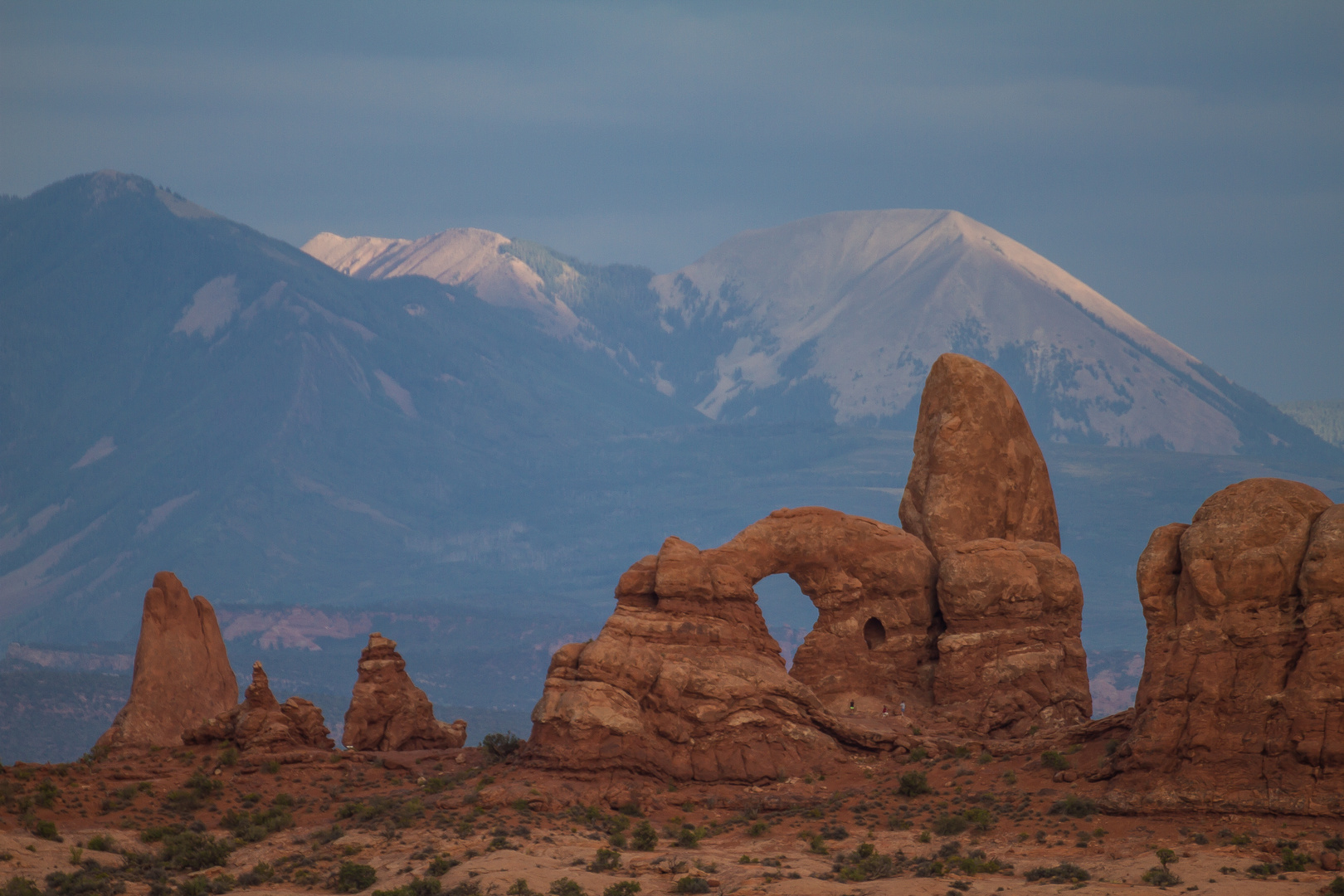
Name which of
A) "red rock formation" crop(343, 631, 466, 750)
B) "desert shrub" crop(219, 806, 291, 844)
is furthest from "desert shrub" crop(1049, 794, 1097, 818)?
"red rock formation" crop(343, 631, 466, 750)

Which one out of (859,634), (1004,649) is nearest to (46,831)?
(859,634)

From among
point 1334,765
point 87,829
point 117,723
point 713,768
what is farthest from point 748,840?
point 117,723

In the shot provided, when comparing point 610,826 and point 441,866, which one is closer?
point 441,866

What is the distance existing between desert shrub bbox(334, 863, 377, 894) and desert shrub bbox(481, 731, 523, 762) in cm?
1374

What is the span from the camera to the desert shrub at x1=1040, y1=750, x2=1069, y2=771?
60.6 m

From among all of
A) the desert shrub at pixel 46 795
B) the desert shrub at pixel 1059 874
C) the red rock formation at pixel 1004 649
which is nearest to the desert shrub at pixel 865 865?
the desert shrub at pixel 1059 874

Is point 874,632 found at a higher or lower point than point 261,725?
higher

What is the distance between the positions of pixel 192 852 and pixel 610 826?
1383 centimetres

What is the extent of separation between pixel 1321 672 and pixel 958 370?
30.7 m

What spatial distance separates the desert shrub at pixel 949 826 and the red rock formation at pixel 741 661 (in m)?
8.70

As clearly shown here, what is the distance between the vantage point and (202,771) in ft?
215

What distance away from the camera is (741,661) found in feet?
219

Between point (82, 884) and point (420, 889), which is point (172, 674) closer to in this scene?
point (82, 884)

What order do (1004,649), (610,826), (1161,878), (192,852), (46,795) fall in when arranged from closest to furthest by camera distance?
(1161,878) < (192,852) < (610,826) < (46,795) < (1004,649)
